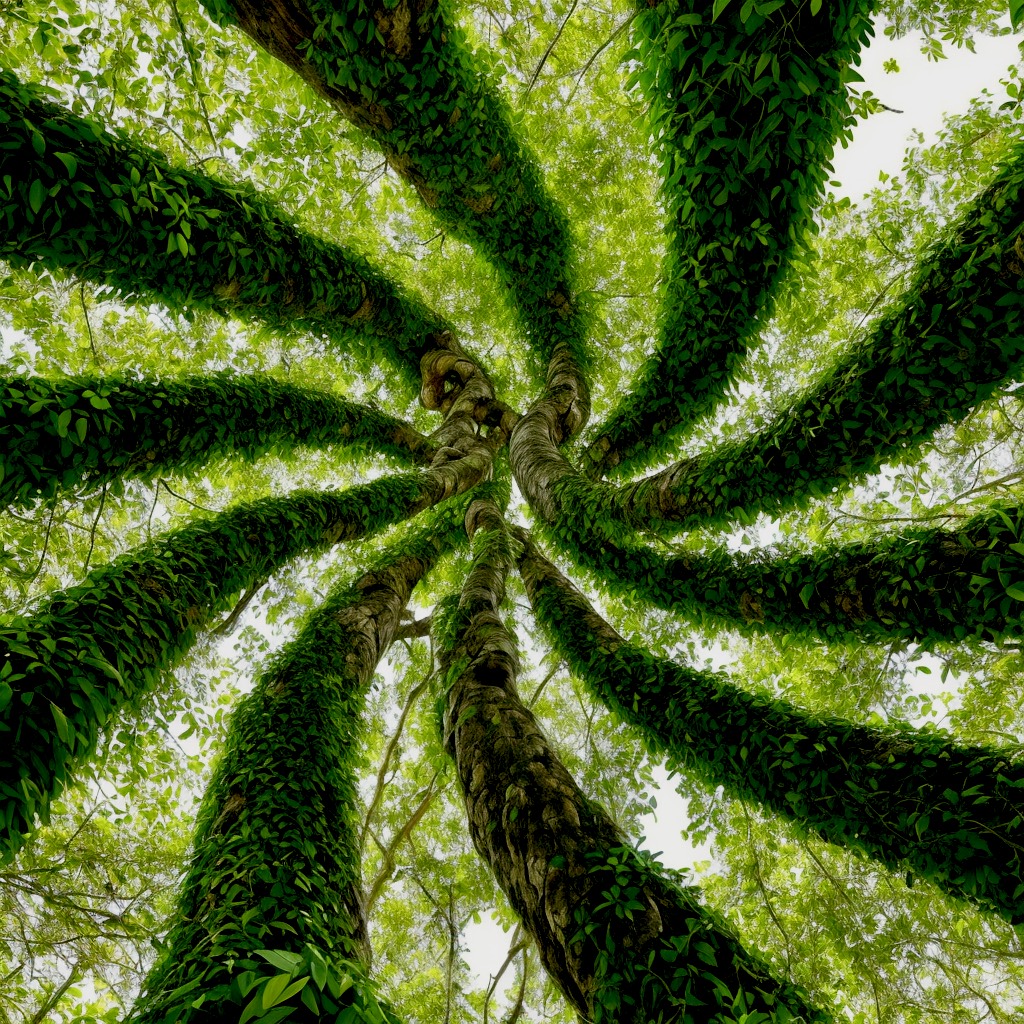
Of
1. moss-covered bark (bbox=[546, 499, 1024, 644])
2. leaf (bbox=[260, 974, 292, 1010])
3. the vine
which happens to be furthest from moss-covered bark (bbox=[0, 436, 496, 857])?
moss-covered bark (bbox=[546, 499, 1024, 644])

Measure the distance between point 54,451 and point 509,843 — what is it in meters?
3.16

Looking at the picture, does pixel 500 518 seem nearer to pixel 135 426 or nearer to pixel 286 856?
pixel 135 426

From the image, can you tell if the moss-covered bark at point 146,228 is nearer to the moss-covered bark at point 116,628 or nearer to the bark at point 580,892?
the moss-covered bark at point 116,628

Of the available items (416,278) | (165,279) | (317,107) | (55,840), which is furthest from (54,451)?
(416,278)

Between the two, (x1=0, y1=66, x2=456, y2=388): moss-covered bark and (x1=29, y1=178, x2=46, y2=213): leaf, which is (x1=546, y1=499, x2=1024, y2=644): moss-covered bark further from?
(x1=29, y1=178, x2=46, y2=213): leaf

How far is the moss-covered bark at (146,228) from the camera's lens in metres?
2.76

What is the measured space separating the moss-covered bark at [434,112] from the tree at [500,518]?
3cm

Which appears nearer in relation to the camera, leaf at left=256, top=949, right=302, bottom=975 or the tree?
leaf at left=256, top=949, right=302, bottom=975

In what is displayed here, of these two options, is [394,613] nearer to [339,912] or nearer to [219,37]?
[339,912]

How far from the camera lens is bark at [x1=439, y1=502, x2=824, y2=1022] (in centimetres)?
175

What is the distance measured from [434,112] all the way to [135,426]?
3233 millimetres

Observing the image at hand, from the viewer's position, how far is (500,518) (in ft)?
19.6

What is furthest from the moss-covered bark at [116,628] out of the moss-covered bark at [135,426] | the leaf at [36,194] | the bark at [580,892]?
the leaf at [36,194]

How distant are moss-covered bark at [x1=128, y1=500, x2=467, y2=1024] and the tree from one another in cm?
2
